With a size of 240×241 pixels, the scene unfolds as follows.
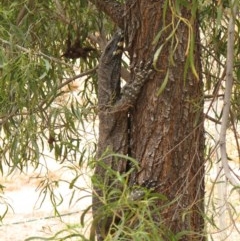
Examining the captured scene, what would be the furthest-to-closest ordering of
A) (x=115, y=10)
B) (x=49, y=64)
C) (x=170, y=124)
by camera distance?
(x=49, y=64), (x=115, y=10), (x=170, y=124)

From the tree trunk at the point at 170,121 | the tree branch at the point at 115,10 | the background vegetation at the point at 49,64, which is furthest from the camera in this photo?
the background vegetation at the point at 49,64

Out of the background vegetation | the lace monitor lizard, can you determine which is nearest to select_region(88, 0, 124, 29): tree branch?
the lace monitor lizard

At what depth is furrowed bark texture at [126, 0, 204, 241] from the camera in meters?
2.30

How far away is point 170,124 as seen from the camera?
2328mm

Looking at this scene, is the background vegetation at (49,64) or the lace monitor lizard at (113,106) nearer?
the lace monitor lizard at (113,106)

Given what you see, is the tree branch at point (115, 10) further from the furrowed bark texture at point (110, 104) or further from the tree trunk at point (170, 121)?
the furrowed bark texture at point (110, 104)

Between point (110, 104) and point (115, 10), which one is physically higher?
point (115, 10)

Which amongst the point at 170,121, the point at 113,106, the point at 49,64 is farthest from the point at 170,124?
the point at 49,64

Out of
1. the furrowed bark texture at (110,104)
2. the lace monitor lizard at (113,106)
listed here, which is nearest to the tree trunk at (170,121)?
the lace monitor lizard at (113,106)

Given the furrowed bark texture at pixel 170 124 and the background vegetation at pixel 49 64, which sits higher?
the background vegetation at pixel 49 64

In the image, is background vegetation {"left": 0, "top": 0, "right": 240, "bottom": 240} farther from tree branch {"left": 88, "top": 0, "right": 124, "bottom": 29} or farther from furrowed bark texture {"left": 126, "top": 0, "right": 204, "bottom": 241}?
tree branch {"left": 88, "top": 0, "right": 124, "bottom": 29}

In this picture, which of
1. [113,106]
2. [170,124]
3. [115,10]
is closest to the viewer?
[170,124]

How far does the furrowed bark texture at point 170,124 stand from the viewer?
90.4 inches

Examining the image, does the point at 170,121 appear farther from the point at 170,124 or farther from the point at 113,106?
the point at 113,106
